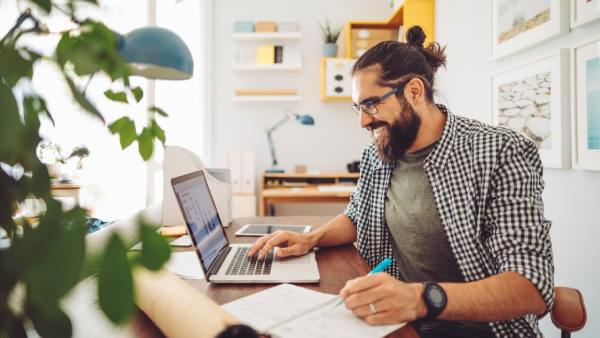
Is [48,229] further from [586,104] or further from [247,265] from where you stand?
[586,104]

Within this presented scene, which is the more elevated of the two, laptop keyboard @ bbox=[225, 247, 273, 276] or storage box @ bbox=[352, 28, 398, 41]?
storage box @ bbox=[352, 28, 398, 41]

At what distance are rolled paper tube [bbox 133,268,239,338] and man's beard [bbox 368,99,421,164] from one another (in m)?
0.88

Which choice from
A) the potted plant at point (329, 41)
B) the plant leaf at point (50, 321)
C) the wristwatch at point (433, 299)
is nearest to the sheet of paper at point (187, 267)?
the wristwatch at point (433, 299)

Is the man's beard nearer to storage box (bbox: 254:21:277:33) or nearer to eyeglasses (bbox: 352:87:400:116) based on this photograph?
A: eyeglasses (bbox: 352:87:400:116)

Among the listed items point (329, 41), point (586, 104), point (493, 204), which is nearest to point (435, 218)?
point (493, 204)

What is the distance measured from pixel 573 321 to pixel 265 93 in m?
3.32

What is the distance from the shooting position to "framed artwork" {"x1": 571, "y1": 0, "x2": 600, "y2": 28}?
1433 mm

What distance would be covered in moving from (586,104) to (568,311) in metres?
0.92

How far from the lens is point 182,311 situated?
2.11ft

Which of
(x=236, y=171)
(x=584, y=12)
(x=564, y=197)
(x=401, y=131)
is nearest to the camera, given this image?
(x=401, y=131)

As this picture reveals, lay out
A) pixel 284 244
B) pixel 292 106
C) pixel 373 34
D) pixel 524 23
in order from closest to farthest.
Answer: pixel 284 244 < pixel 524 23 < pixel 373 34 < pixel 292 106

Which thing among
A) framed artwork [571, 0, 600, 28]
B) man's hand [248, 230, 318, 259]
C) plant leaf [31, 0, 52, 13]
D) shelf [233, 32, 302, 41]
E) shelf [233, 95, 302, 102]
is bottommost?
man's hand [248, 230, 318, 259]

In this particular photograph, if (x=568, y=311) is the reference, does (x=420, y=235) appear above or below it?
above

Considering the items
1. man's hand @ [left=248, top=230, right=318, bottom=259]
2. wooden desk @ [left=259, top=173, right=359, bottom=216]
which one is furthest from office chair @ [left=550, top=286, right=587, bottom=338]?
wooden desk @ [left=259, top=173, right=359, bottom=216]
